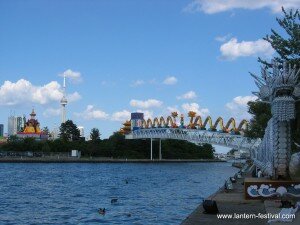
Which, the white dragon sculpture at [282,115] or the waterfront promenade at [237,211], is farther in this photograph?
the white dragon sculpture at [282,115]

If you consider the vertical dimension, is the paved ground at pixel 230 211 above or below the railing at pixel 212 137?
below

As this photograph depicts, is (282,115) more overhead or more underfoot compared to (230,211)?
more overhead

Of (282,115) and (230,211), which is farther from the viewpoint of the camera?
(282,115)

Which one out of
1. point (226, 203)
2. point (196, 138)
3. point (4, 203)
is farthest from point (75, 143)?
point (226, 203)

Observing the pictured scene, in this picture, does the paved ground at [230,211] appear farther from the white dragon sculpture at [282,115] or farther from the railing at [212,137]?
the railing at [212,137]

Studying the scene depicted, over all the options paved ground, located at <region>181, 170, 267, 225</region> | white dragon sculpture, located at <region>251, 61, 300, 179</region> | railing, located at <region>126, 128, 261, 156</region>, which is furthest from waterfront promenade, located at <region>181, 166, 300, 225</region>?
railing, located at <region>126, 128, 261, 156</region>

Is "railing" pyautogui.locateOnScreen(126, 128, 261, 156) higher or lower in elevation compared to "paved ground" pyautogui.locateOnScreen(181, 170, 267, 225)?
higher

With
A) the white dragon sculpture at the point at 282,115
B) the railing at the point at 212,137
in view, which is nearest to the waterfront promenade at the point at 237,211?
the white dragon sculpture at the point at 282,115

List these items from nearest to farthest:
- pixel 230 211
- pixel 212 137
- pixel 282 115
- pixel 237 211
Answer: pixel 237 211
pixel 230 211
pixel 282 115
pixel 212 137

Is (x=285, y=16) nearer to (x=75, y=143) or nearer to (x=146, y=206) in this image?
(x=146, y=206)

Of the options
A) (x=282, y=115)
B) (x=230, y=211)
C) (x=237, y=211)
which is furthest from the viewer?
(x=282, y=115)

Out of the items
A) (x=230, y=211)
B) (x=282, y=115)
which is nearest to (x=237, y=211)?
(x=230, y=211)

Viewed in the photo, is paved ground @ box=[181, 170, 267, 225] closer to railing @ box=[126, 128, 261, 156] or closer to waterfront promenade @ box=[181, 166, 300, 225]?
waterfront promenade @ box=[181, 166, 300, 225]

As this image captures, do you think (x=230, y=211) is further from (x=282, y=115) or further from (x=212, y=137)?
(x=212, y=137)
